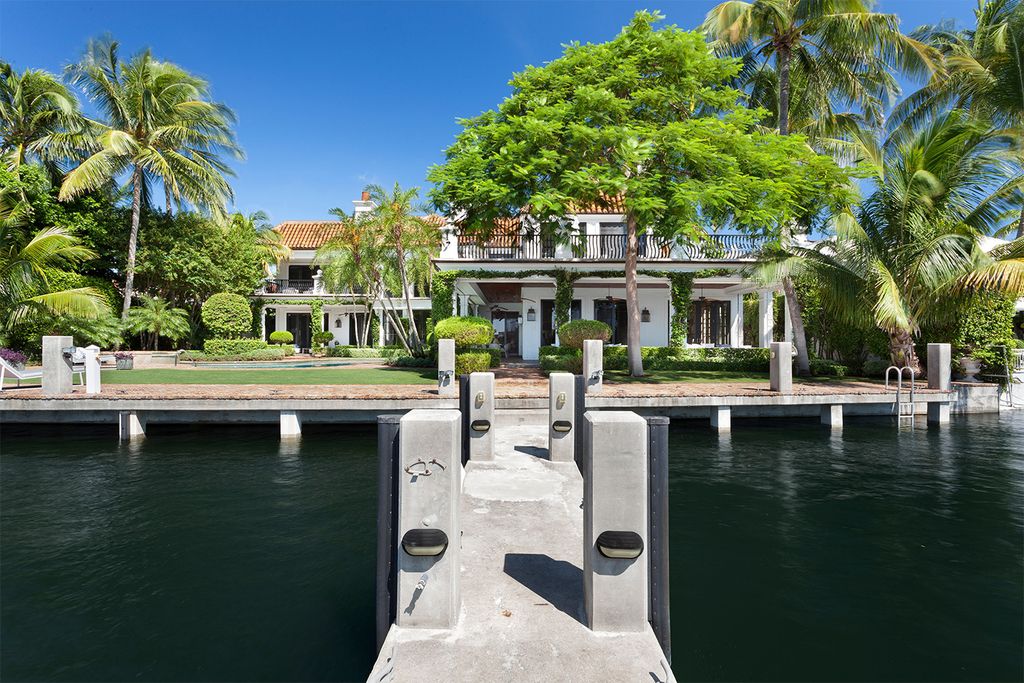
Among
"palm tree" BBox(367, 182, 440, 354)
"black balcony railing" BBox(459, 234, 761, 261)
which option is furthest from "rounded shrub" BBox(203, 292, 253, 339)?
"black balcony railing" BBox(459, 234, 761, 261)

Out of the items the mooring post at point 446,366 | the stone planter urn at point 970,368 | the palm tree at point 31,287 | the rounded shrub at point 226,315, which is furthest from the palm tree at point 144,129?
the stone planter urn at point 970,368

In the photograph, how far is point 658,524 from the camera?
3146 millimetres

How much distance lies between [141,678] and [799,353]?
18184 millimetres

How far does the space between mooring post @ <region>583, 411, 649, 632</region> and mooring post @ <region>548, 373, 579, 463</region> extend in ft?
12.9

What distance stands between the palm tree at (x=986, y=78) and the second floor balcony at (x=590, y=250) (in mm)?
8176

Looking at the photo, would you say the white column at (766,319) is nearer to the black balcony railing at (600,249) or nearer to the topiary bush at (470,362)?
the black balcony railing at (600,249)

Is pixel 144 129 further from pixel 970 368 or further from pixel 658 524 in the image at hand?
pixel 970 368

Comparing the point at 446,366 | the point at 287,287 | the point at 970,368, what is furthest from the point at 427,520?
the point at 287,287

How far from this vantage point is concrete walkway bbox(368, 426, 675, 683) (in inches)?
102

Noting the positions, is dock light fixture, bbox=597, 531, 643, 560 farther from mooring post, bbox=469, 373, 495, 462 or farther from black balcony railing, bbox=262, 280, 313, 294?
black balcony railing, bbox=262, 280, 313, 294

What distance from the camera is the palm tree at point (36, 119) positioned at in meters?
20.4

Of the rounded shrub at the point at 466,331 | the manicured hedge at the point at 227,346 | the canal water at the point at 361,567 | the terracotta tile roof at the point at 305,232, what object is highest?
the terracotta tile roof at the point at 305,232

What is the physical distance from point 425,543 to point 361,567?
2.54 metres

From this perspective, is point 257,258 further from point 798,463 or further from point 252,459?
point 798,463
